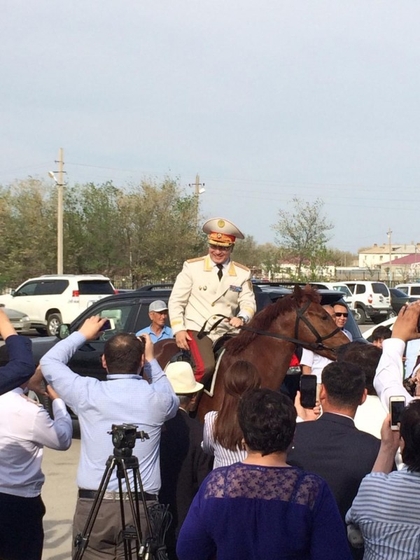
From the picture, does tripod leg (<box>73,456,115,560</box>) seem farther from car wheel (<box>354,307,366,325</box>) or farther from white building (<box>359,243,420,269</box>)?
white building (<box>359,243,420,269</box>)

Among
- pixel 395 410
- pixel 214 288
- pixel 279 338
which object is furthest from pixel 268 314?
pixel 395 410

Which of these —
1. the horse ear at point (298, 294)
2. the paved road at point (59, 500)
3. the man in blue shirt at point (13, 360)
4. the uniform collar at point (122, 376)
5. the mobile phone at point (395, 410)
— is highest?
the horse ear at point (298, 294)

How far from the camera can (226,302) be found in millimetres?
8172

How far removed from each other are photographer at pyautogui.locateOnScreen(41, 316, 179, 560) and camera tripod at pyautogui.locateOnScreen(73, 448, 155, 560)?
21 cm

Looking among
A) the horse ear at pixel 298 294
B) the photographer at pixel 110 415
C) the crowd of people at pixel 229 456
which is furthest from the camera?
the horse ear at pixel 298 294

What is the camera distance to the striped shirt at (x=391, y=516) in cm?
321

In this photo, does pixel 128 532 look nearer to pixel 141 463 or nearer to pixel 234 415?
pixel 141 463

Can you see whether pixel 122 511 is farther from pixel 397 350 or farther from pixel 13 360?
pixel 397 350

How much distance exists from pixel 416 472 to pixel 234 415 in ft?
4.07

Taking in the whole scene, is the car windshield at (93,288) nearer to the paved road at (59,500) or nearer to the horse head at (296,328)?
the paved road at (59,500)

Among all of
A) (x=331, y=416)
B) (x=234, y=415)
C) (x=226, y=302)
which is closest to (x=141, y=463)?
(x=234, y=415)

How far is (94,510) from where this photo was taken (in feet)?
13.8

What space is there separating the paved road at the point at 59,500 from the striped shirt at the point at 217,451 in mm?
2628

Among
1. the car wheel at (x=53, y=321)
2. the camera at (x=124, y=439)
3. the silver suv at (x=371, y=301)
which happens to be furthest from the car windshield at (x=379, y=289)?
the camera at (x=124, y=439)
